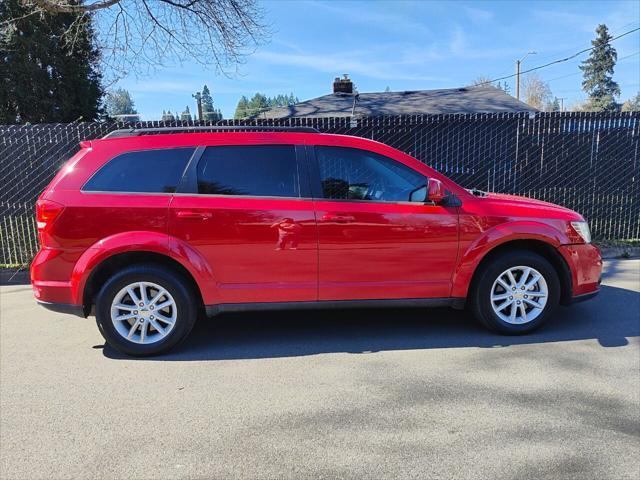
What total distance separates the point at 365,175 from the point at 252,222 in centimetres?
111

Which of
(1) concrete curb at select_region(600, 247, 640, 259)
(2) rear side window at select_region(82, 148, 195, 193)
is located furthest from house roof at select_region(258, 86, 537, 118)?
(2) rear side window at select_region(82, 148, 195, 193)

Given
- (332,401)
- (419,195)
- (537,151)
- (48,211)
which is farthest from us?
(537,151)

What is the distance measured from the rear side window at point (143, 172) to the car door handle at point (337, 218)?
132 centimetres

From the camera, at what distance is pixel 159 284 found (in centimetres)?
412

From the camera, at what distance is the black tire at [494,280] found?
4391mm

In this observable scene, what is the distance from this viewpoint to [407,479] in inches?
99.0

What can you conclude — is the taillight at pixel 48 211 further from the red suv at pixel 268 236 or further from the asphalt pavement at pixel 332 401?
the asphalt pavement at pixel 332 401

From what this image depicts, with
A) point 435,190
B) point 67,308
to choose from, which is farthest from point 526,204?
point 67,308

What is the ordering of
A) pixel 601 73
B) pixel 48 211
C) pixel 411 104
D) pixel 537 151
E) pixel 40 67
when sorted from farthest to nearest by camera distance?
pixel 601 73 → pixel 411 104 → pixel 40 67 → pixel 537 151 → pixel 48 211

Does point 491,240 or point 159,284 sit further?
point 491,240

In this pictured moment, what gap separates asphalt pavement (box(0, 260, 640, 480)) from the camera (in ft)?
8.78

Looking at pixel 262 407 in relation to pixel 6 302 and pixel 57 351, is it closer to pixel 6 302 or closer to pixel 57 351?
pixel 57 351

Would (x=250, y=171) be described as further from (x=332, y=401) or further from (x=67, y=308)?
(x=332, y=401)

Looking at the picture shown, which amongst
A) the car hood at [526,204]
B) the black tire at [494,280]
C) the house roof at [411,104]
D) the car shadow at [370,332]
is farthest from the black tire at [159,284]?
the house roof at [411,104]
